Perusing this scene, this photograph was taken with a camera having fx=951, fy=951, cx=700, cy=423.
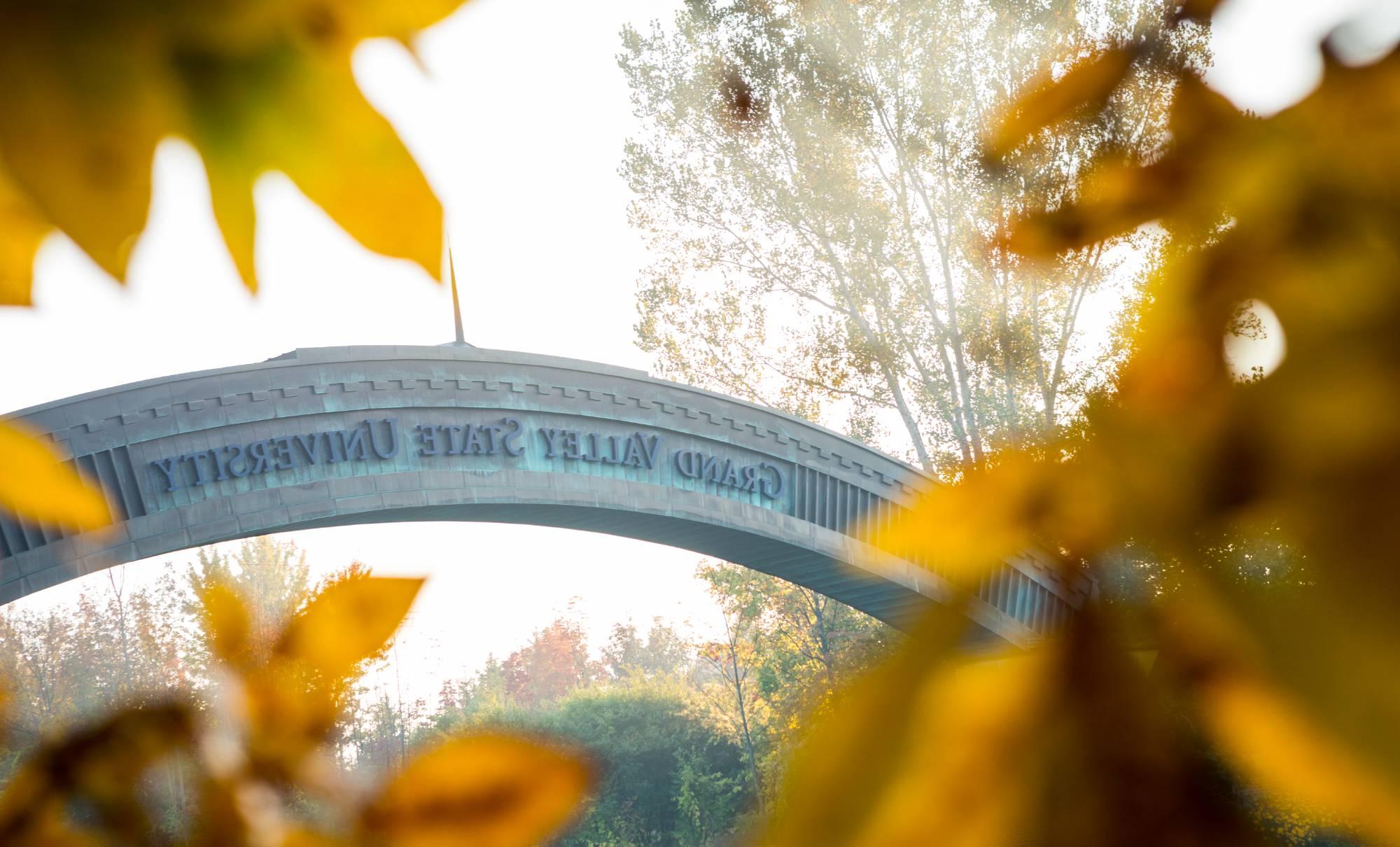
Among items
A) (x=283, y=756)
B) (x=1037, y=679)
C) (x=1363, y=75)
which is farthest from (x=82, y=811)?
(x=1363, y=75)

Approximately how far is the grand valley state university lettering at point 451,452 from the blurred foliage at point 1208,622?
4.88 metres

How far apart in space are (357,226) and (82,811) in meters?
0.32

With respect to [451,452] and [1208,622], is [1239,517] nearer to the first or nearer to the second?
[1208,622]

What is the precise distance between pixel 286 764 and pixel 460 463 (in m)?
4.94

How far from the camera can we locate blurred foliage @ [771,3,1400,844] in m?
0.16

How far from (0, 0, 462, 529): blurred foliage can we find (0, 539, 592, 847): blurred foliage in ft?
0.54

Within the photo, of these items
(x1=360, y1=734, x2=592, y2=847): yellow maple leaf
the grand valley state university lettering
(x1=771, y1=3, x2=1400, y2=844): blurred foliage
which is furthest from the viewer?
the grand valley state university lettering

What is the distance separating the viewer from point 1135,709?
0.17m

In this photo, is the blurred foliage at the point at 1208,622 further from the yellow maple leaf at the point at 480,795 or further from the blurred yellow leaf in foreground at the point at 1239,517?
the yellow maple leaf at the point at 480,795

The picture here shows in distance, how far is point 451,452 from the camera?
17.0 ft

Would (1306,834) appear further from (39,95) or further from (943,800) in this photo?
Answer: (39,95)

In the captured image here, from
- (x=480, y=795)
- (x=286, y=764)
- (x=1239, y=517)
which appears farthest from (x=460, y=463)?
(x=1239, y=517)

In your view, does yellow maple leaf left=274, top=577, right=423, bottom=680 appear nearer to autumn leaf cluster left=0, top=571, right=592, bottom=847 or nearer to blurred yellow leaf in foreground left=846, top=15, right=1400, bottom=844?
autumn leaf cluster left=0, top=571, right=592, bottom=847

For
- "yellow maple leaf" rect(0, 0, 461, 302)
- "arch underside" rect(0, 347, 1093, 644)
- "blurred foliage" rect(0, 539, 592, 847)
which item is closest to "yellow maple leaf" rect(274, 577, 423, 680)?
"blurred foliage" rect(0, 539, 592, 847)
